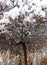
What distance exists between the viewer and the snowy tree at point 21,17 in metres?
5.67

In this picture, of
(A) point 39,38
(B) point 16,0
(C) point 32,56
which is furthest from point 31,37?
(C) point 32,56

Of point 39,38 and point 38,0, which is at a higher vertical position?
point 38,0

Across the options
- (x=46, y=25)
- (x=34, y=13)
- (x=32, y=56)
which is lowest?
(x=32, y=56)

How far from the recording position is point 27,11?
5691 millimetres

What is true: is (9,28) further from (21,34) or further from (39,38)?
(39,38)

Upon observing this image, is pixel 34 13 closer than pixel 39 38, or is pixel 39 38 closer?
pixel 34 13

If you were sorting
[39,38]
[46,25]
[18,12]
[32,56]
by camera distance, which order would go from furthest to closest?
[32,56] < [39,38] < [46,25] < [18,12]

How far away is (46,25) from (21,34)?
71 centimetres

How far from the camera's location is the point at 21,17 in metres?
5.74

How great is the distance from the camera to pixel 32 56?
11070 mm

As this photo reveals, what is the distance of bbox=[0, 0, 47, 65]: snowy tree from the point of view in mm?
5669

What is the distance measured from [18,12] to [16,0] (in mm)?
402

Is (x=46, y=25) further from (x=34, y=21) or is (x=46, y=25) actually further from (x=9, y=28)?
(x=9, y=28)

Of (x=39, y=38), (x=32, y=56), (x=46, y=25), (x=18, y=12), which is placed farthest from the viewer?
(x=32, y=56)
